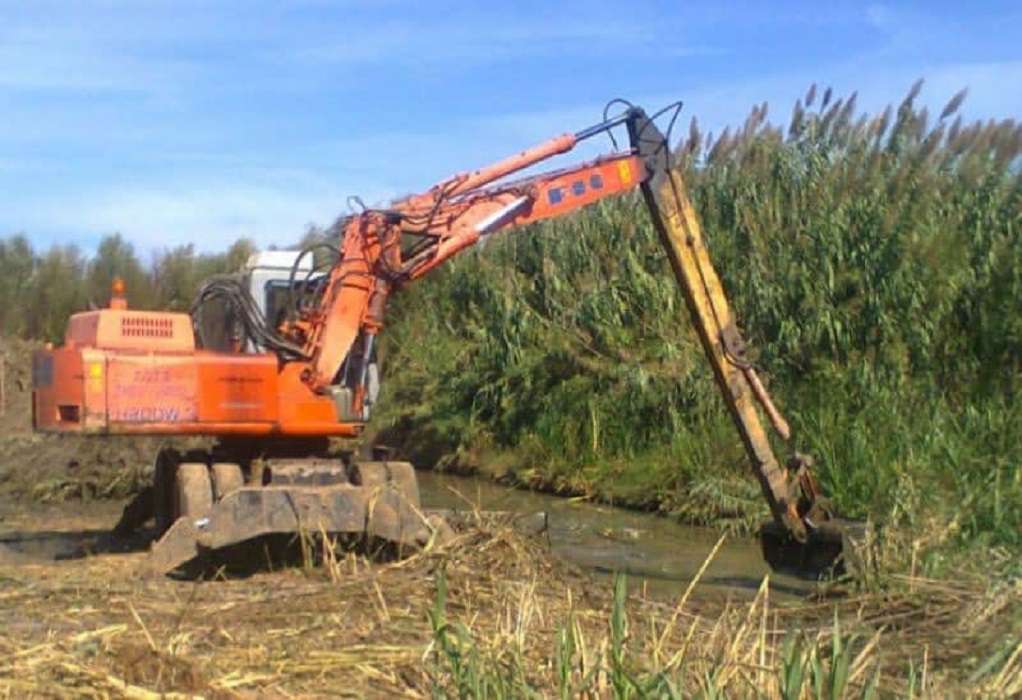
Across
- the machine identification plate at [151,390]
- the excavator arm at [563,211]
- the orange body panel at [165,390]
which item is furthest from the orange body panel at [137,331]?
the excavator arm at [563,211]

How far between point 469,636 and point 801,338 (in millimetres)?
9757

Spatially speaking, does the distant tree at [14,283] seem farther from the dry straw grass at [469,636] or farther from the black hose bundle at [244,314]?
the dry straw grass at [469,636]

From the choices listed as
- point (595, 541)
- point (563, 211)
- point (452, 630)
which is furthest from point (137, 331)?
point (452, 630)

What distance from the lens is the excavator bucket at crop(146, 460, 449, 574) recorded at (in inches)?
372

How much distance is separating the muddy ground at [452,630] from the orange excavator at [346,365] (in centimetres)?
60

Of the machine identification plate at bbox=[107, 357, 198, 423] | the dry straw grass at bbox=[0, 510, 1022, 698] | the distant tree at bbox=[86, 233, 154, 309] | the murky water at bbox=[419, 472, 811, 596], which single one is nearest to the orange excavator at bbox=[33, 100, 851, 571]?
the machine identification plate at bbox=[107, 357, 198, 423]

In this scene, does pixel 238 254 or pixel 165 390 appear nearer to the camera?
pixel 165 390

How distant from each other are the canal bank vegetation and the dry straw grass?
2271mm

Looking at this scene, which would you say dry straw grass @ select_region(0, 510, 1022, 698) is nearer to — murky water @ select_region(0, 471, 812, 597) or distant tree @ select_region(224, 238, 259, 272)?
murky water @ select_region(0, 471, 812, 597)

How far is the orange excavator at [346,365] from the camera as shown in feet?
33.4

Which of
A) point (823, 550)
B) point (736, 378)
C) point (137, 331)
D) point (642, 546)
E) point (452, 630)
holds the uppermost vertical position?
point (137, 331)

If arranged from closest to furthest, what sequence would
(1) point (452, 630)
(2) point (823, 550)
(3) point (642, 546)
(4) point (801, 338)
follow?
(1) point (452, 630), (2) point (823, 550), (3) point (642, 546), (4) point (801, 338)

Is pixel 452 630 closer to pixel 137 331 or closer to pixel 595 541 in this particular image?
pixel 137 331

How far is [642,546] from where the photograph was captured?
12719 millimetres
